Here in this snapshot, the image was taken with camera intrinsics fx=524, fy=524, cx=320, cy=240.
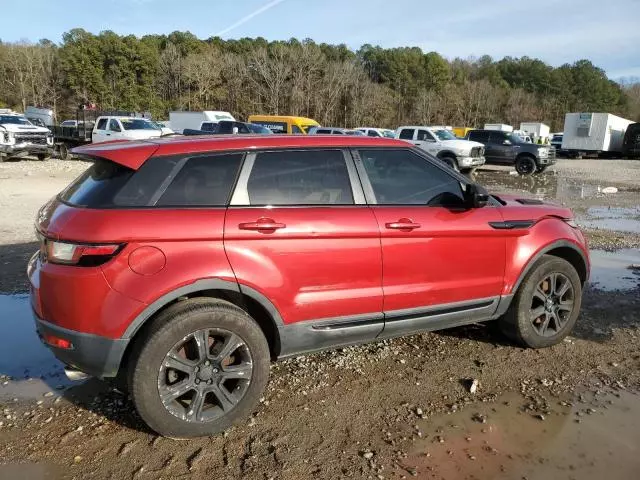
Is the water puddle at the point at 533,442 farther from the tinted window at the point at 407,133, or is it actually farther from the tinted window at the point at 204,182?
the tinted window at the point at 407,133

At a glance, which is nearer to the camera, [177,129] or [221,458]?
[221,458]

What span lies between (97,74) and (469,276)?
2961 inches

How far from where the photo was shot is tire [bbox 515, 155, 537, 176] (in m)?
23.0

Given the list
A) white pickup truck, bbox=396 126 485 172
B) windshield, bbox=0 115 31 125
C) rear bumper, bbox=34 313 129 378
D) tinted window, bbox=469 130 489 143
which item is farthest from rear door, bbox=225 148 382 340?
windshield, bbox=0 115 31 125

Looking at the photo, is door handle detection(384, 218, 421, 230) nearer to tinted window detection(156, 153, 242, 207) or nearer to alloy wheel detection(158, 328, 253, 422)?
tinted window detection(156, 153, 242, 207)

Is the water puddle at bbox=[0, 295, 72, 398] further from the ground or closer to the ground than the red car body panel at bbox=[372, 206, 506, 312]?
closer to the ground

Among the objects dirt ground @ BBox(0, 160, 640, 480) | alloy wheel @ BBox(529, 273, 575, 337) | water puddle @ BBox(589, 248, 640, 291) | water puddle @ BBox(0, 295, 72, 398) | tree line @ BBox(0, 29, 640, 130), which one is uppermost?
tree line @ BBox(0, 29, 640, 130)

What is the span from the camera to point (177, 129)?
37625 mm

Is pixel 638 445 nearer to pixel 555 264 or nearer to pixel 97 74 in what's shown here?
pixel 555 264

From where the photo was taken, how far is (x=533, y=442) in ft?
10.1

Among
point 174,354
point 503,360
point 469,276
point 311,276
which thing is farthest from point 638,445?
point 174,354

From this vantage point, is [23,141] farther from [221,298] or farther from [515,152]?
[221,298]

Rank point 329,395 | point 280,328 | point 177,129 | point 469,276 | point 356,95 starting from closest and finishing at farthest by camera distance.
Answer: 1. point 280,328
2. point 329,395
3. point 469,276
4. point 177,129
5. point 356,95

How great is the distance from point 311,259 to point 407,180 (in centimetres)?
104
